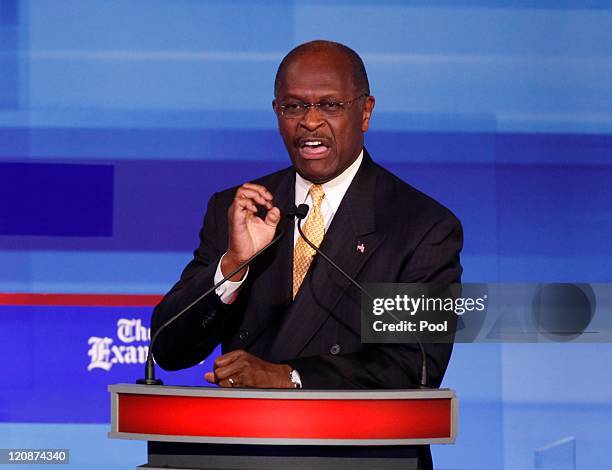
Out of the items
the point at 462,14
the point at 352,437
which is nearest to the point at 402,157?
the point at 462,14

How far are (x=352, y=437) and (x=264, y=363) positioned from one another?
10.9 inches

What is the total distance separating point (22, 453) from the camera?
11.4 feet

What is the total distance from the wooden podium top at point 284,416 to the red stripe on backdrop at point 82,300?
1609 mm

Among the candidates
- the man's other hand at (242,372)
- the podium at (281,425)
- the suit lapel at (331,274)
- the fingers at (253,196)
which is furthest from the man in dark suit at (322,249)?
the podium at (281,425)

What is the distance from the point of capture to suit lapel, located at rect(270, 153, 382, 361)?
2.34m

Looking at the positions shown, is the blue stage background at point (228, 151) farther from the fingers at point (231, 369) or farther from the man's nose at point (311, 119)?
the fingers at point (231, 369)

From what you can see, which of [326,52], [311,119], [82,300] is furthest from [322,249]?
[82,300]

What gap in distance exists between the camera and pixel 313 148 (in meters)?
2.43

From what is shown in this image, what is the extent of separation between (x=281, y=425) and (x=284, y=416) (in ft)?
0.05

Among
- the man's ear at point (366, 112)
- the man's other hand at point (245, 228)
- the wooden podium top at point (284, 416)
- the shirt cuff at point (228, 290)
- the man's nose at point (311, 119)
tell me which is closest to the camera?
the wooden podium top at point (284, 416)

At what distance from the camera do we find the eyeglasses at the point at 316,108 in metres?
2.39

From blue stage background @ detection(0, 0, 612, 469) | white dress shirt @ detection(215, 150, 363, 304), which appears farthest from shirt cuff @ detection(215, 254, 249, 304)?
blue stage background @ detection(0, 0, 612, 469)

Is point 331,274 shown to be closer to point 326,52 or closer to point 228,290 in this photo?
point 228,290

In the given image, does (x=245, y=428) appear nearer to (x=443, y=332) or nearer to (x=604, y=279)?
(x=443, y=332)
